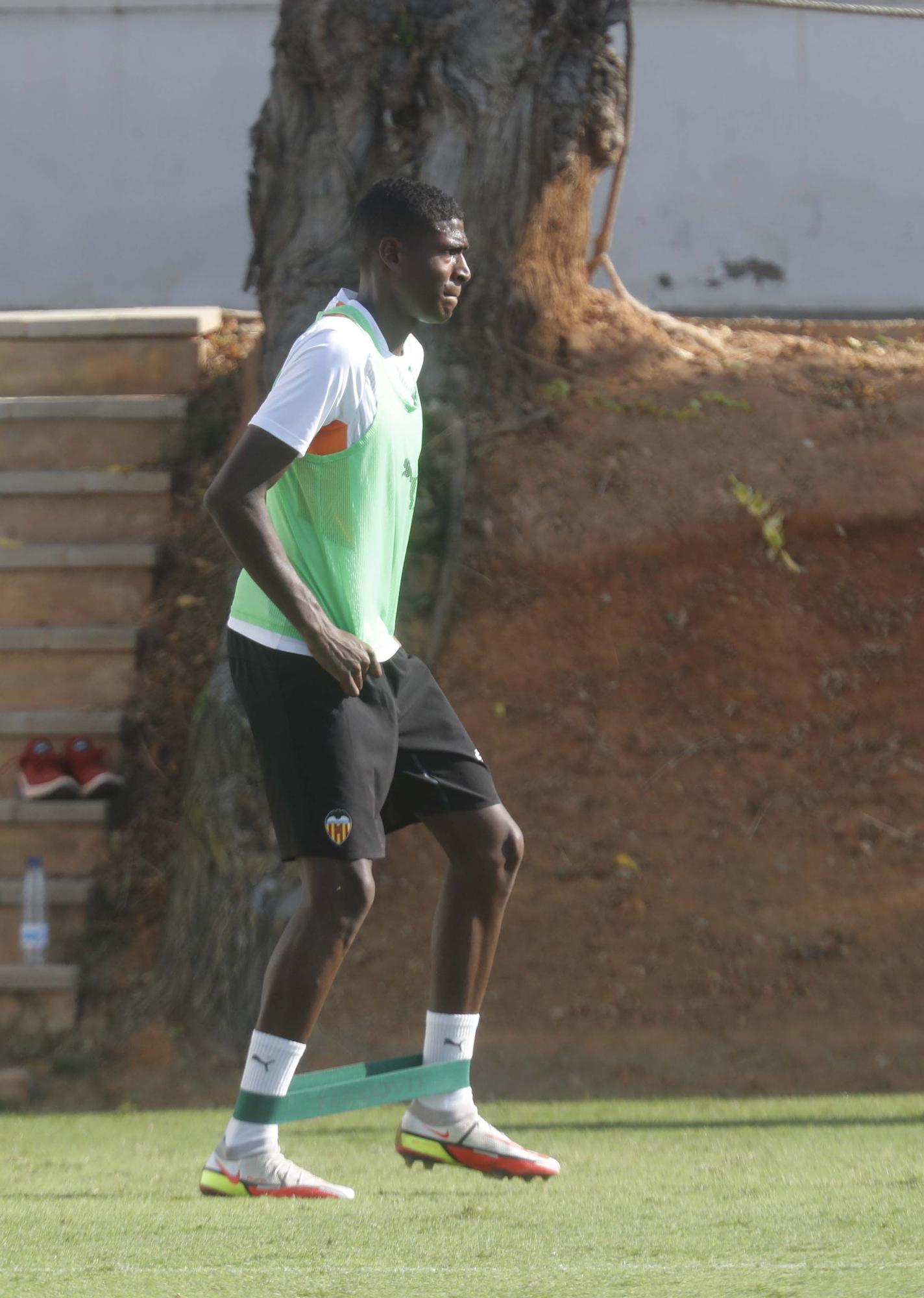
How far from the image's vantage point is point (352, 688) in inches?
139

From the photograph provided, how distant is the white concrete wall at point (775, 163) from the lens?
12336 millimetres

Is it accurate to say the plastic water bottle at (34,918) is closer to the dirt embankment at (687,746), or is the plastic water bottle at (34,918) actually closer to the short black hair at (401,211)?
the dirt embankment at (687,746)

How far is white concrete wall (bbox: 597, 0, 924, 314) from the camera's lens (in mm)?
12336

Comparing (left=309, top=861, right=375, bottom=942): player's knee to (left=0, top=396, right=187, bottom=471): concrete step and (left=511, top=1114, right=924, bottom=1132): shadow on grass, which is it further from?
(left=0, top=396, right=187, bottom=471): concrete step

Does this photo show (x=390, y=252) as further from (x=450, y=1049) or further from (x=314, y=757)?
(x=450, y=1049)

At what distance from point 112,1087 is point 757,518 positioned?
10.9ft

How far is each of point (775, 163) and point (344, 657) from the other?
983 cm

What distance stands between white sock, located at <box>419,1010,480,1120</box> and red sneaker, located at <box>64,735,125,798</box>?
3.79 m

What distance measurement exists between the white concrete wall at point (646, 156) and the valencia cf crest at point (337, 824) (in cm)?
948

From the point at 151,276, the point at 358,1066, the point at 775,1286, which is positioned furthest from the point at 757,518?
the point at 151,276

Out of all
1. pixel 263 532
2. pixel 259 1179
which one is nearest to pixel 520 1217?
pixel 259 1179

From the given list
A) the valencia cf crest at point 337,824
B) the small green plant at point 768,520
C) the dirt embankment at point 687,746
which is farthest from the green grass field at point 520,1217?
the small green plant at point 768,520

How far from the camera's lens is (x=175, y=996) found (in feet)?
22.7

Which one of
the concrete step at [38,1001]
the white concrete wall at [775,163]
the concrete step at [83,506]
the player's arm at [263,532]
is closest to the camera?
the player's arm at [263,532]
